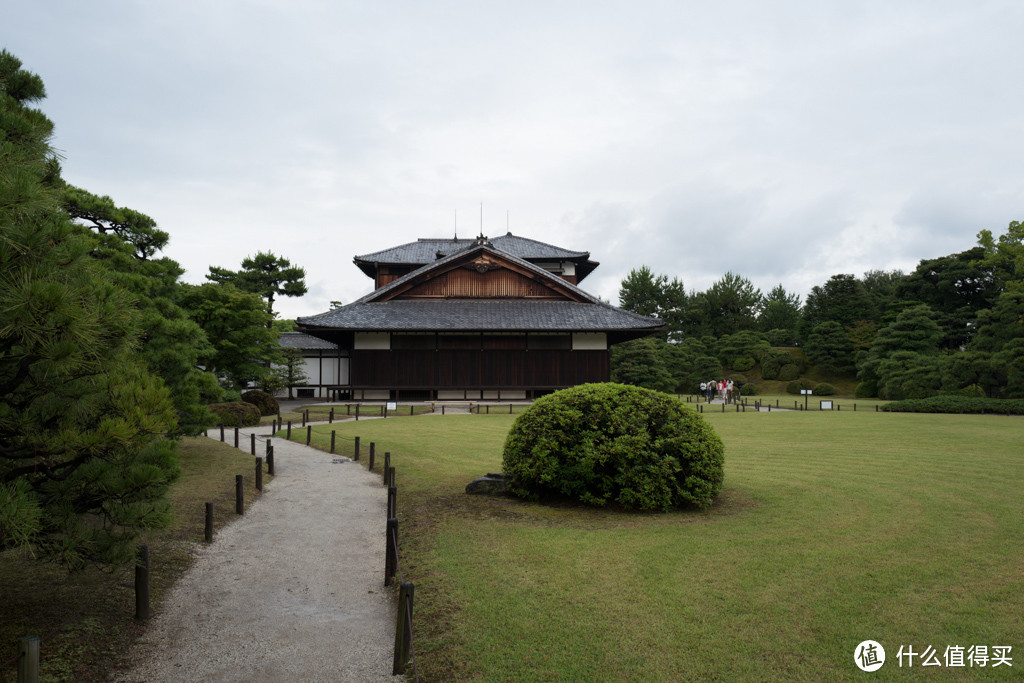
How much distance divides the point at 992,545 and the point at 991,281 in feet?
160

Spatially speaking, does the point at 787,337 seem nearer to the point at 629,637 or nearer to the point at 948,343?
the point at 948,343

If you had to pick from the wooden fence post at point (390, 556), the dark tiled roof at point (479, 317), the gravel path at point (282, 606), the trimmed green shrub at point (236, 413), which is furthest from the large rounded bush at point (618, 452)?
the dark tiled roof at point (479, 317)

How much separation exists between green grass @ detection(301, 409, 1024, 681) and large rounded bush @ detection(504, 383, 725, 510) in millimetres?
290

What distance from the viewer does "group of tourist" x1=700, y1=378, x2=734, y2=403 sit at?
104 feet

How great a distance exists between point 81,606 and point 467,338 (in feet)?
78.0

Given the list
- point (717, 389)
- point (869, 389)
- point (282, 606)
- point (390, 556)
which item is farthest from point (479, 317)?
point (869, 389)

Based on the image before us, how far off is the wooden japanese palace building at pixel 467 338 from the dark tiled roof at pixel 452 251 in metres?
6.56

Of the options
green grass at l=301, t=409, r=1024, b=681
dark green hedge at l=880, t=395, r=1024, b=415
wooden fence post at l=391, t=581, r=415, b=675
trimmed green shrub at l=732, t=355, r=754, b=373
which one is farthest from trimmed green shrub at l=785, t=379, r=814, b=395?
wooden fence post at l=391, t=581, r=415, b=675

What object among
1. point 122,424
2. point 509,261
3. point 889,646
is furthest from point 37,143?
point 509,261

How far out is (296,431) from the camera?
1708 centimetres

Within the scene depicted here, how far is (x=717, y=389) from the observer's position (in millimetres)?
42656

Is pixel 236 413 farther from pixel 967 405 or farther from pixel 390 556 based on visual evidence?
pixel 967 405

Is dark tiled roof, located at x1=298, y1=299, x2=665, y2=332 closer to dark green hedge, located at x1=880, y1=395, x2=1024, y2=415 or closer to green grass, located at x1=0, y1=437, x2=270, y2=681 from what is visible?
→ dark green hedge, located at x1=880, y1=395, x2=1024, y2=415

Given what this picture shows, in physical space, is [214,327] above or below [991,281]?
below
